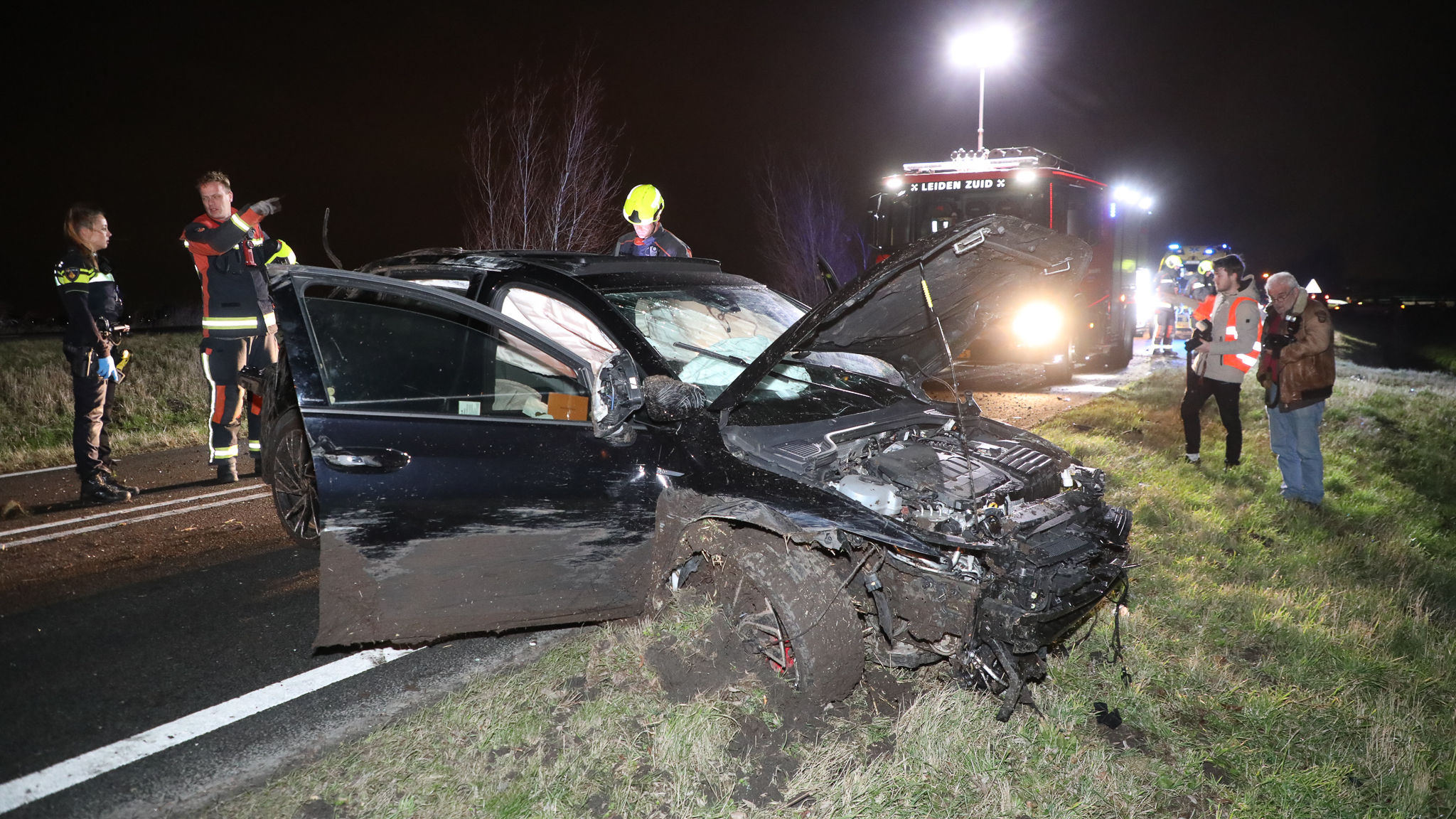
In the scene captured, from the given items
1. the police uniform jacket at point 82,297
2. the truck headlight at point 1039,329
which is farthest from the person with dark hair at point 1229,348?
the police uniform jacket at point 82,297

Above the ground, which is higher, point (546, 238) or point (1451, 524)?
point (546, 238)

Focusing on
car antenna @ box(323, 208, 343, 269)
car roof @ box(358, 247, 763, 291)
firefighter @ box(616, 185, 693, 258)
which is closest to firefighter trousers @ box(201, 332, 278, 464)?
car roof @ box(358, 247, 763, 291)

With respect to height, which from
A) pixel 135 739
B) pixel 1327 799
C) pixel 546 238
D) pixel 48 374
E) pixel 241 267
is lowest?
pixel 1327 799

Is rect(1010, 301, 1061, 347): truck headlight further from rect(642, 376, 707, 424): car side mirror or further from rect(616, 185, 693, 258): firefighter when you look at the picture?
rect(642, 376, 707, 424): car side mirror

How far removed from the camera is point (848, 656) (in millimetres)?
2701

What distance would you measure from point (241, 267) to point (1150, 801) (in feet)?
20.6

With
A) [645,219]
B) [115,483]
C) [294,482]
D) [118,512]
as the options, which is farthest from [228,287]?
[645,219]

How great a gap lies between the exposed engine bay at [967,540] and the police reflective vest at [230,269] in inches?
177

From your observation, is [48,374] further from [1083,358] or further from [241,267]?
[1083,358]

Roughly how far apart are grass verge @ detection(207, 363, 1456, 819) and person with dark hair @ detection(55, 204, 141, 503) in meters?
4.22

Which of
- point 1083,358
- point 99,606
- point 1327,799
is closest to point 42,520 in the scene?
point 99,606

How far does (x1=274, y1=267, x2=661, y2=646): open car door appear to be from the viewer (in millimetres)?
2846

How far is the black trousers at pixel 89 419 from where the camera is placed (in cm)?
561

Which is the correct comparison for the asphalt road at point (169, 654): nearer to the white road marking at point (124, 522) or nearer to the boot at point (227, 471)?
the white road marking at point (124, 522)
